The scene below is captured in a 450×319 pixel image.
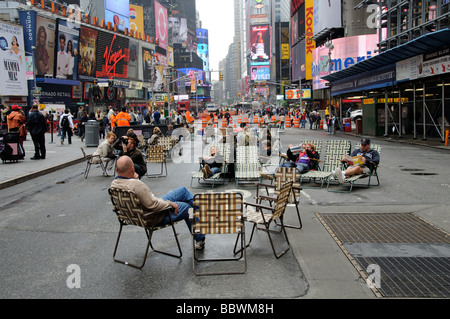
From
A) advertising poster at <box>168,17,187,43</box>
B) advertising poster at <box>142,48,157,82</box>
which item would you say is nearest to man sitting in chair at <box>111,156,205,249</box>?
advertising poster at <box>142,48,157,82</box>

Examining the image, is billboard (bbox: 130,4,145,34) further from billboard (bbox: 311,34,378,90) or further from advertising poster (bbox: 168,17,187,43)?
advertising poster (bbox: 168,17,187,43)

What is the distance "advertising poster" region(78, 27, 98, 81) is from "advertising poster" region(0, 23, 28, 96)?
557 inches

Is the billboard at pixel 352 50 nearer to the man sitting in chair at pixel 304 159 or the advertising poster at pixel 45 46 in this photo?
the advertising poster at pixel 45 46

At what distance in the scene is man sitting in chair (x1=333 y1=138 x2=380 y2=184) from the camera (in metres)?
10.4

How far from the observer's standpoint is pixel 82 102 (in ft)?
178

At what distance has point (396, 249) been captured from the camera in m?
5.77

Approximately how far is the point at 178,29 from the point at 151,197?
175991mm

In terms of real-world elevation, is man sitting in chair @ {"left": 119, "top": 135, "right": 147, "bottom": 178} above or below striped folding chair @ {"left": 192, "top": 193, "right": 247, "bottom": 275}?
above

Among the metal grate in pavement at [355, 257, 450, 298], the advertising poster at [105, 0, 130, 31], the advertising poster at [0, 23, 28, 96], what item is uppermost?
the advertising poster at [105, 0, 130, 31]

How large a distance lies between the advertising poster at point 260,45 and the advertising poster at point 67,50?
144043 mm

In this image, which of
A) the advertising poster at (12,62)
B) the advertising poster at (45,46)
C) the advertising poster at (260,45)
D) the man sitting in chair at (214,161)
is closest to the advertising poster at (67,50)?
the advertising poster at (45,46)

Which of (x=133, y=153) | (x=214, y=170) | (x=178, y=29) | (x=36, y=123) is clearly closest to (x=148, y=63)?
(x=36, y=123)

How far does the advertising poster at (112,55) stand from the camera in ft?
185
